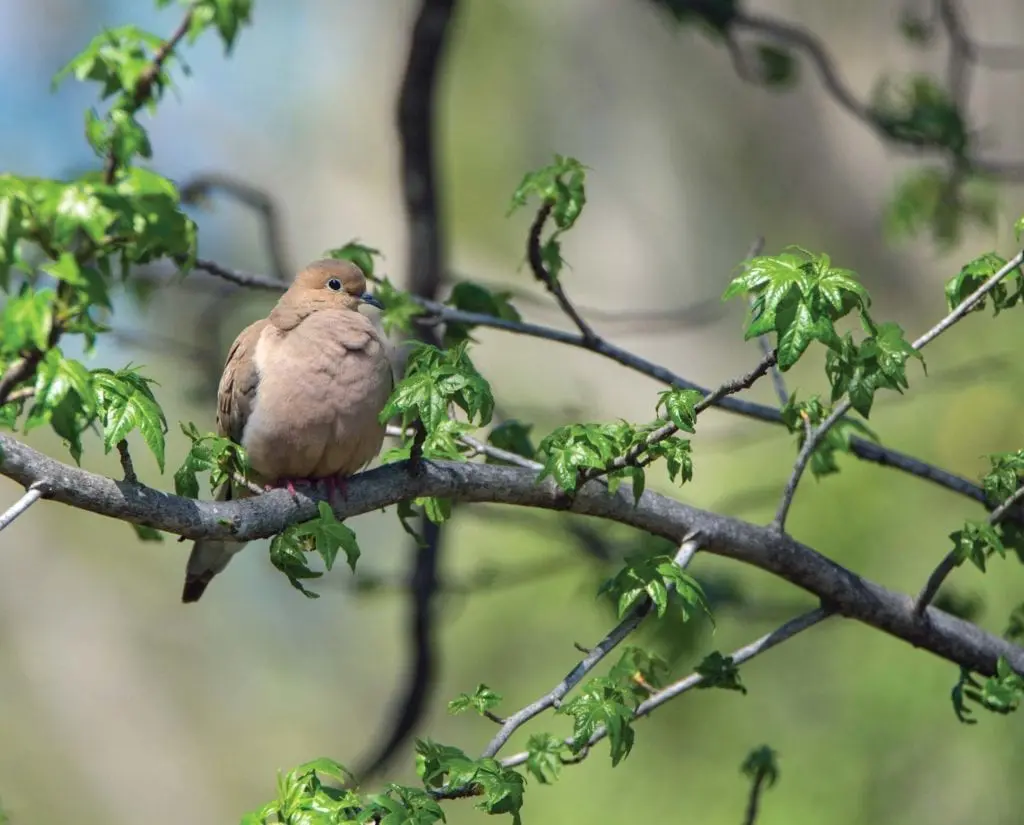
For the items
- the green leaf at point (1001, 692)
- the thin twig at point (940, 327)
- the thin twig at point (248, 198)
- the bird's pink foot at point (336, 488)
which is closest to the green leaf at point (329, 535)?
the bird's pink foot at point (336, 488)

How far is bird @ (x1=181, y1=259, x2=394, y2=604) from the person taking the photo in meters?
4.27

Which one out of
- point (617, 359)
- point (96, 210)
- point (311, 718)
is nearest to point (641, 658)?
point (617, 359)

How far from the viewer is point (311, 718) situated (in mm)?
13195

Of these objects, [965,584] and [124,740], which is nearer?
[965,584]

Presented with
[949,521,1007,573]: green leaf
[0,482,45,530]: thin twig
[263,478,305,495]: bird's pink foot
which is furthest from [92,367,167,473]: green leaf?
[949,521,1007,573]: green leaf

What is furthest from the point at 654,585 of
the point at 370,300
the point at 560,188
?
the point at 370,300

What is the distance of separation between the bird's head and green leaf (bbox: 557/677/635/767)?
1.94 meters

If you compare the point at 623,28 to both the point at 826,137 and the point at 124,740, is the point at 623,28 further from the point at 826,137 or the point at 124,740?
the point at 124,740

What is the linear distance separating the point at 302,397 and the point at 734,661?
5.22ft

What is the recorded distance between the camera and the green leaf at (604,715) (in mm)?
3066

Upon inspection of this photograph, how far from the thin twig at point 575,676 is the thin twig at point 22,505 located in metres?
1.08

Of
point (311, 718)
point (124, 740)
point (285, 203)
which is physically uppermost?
point (285, 203)

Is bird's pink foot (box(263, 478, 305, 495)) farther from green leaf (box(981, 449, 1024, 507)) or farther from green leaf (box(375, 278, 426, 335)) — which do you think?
green leaf (box(981, 449, 1024, 507))

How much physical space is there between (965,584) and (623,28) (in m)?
6.26
